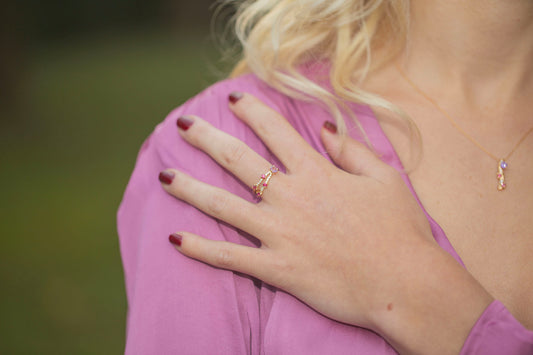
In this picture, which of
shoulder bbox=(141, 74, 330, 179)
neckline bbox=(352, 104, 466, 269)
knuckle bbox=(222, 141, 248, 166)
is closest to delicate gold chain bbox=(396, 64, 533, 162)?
neckline bbox=(352, 104, 466, 269)

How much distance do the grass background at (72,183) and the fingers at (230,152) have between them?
45 centimetres

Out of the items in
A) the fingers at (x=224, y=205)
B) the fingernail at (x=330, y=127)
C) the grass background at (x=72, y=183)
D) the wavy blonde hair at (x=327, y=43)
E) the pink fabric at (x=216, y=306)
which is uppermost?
the wavy blonde hair at (x=327, y=43)

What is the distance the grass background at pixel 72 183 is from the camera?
3355 millimetres

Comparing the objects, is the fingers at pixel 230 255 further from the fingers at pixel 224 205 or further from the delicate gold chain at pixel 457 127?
the delicate gold chain at pixel 457 127

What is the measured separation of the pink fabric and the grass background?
0.48 metres

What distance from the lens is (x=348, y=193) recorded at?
3.27 ft

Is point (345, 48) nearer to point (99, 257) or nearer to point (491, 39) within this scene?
point (491, 39)

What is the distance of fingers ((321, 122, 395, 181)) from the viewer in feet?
3.45

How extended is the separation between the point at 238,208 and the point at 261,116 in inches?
8.2

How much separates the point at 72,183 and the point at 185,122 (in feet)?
14.0

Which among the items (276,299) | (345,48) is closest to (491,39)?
(345,48)

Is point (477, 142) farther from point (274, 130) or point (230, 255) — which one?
point (230, 255)

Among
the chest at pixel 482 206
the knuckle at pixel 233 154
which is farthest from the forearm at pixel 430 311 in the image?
the knuckle at pixel 233 154

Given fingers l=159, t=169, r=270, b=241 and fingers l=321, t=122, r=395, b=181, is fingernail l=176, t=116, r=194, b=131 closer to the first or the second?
fingers l=159, t=169, r=270, b=241
